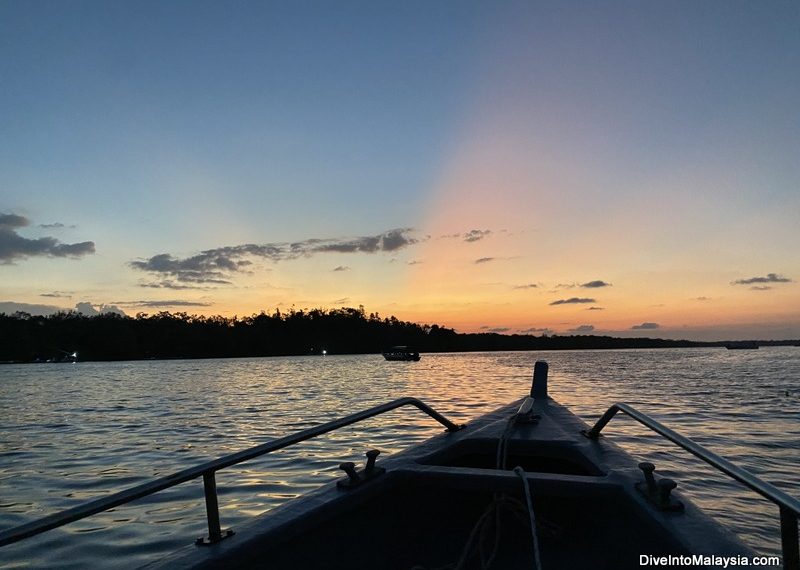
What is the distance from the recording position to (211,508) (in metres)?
2.64

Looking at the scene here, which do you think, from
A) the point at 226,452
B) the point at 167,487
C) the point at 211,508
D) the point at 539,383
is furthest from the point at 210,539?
the point at 226,452

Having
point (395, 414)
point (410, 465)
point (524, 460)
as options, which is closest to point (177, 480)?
point (410, 465)

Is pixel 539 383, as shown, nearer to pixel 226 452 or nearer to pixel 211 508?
pixel 211 508

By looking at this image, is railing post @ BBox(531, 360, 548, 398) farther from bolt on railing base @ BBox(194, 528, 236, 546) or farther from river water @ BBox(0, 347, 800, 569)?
bolt on railing base @ BBox(194, 528, 236, 546)

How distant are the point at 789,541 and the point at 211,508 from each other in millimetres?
2496

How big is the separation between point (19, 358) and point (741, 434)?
186 metres

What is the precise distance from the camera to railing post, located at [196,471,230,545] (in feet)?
8.50

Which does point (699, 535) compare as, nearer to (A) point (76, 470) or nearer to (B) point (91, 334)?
(A) point (76, 470)

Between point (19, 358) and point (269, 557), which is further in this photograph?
point (19, 358)

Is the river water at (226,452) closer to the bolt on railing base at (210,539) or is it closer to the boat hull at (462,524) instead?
the boat hull at (462,524)

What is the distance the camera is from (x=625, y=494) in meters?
3.36

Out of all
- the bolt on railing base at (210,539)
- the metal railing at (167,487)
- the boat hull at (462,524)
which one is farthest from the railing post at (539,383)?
the bolt on railing base at (210,539)

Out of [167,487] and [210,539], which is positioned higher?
[167,487]

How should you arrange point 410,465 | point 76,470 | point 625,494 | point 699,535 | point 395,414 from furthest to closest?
1. point 395,414
2. point 76,470
3. point 410,465
4. point 625,494
5. point 699,535
